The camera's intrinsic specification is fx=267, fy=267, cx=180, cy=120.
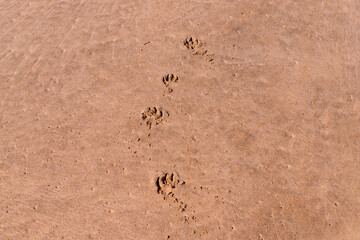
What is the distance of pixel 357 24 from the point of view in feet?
13.1

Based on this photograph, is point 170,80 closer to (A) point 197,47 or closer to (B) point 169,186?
(A) point 197,47

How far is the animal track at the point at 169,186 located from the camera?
10.9 ft

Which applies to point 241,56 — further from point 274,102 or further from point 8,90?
point 8,90

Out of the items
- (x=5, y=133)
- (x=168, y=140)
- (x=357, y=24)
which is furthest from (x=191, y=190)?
(x=357, y=24)

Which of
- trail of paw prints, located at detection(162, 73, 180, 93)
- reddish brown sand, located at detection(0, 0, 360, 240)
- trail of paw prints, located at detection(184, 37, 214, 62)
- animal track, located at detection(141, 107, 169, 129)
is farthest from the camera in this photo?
trail of paw prints, located at detection(184, 37, 214, 62)

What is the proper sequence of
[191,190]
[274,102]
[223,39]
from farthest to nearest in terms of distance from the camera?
[223,39], [274,102], [191,190]

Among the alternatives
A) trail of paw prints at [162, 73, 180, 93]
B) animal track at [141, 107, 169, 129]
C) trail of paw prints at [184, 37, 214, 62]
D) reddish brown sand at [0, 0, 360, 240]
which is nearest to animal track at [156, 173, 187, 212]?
reddish brown sand at [0, 0, 360, 240]

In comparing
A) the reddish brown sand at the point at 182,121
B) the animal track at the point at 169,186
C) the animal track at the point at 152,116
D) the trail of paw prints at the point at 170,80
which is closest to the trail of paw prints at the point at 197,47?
the reddish brown sand at the point at 182,121

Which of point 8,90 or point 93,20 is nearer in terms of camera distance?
point 8,90

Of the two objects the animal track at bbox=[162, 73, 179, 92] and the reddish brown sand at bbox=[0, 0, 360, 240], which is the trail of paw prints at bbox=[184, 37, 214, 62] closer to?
the reddish brown sand at bbox=[0, 0, 360, 240]

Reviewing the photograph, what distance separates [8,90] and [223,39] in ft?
10.6

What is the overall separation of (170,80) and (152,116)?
23.0 inches

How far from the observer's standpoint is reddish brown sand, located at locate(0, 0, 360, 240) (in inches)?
130

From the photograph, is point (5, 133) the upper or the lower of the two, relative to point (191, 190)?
upper
